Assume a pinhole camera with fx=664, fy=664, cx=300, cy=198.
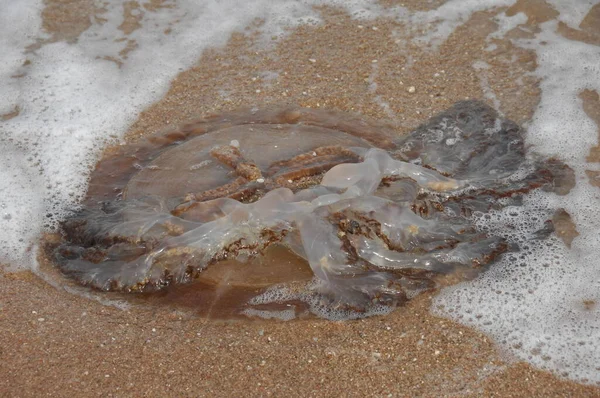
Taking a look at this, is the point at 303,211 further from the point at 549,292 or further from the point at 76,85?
the point at 76,85

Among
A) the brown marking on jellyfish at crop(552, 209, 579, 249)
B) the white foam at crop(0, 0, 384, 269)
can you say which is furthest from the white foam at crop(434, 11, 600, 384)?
the white foam at crop(0, 0, 384, 269)

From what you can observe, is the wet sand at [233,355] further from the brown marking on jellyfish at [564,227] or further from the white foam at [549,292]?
the brown marking on jellyfish at [564,227]

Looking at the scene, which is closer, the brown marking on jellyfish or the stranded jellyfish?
the stranded jellyfish

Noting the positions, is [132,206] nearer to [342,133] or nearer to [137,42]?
[342,133]

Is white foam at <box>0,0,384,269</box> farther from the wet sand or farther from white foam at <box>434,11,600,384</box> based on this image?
white foam at <box>434,11,600,384</box>

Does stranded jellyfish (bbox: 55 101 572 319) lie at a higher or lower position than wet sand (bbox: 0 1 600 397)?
higher

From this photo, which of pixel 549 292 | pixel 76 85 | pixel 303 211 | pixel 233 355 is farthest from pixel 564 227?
pixel 76 85

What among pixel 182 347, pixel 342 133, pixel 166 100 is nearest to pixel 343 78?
pixel 342 133

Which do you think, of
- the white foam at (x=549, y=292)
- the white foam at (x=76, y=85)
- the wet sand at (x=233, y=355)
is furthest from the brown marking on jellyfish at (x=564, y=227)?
the white foam at (x=76, y=85)

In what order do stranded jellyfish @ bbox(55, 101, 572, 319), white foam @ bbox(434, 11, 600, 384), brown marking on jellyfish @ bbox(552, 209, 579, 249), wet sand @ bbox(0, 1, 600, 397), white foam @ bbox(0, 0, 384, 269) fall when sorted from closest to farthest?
wet sand @ bbox(0, 1, 600, 397) → white foam @ bbox(434, 11, 600, 384) → stranded jellyfish @ bbox(55, 101, 572, 319) → brown marking on jellyfish @ bbox(552, 209, 579, 249) → white foam @ bbox(0, 0, 384, 269)

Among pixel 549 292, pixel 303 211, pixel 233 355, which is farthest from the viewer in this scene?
pixel 303 211

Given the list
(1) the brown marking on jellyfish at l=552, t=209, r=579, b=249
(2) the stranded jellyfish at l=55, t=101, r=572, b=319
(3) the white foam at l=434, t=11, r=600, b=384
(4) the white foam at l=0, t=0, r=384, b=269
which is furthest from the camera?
(4) the white foam at l=0, t=0, r=384, b=269
